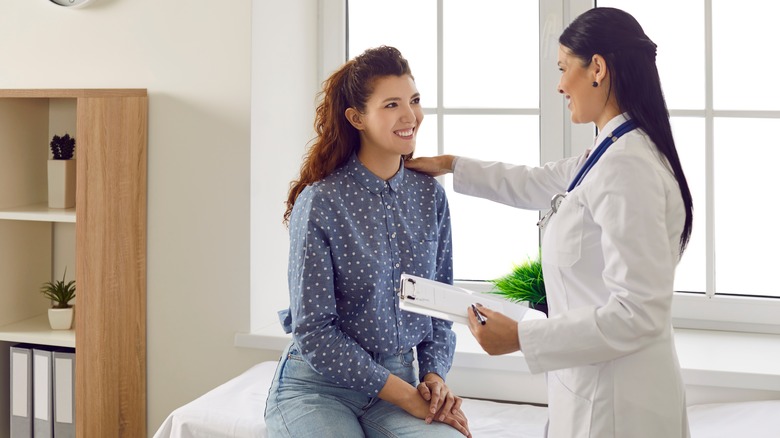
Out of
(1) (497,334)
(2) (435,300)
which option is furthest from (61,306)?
(1) (497,334)

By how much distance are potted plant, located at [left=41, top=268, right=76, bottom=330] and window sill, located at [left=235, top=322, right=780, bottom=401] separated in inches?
20.6

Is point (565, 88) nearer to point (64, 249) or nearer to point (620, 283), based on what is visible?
point (620, 283)

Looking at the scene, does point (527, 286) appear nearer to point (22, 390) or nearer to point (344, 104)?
point (344, 104)

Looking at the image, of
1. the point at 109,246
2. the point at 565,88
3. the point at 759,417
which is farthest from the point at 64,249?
the point at 759,417

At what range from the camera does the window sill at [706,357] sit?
1.96 metres

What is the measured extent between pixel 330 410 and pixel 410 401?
0.55ft

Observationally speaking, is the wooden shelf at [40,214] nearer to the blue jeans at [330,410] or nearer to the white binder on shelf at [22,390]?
the white binder on shelf at [22,390]

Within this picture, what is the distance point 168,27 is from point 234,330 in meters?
0.92

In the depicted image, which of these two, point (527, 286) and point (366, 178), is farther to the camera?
point (527, 286)

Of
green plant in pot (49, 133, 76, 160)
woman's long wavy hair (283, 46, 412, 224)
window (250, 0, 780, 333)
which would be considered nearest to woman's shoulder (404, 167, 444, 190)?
woman's long wavy hair (283, 46, 412, 224)

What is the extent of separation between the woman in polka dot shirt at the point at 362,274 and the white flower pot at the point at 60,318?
933 millimetres

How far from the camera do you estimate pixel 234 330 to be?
2.42 meters

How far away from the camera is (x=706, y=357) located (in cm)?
207

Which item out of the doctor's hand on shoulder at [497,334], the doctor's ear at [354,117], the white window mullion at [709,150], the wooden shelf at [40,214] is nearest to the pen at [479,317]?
the doctor's hand on shoulder at [497,334]
